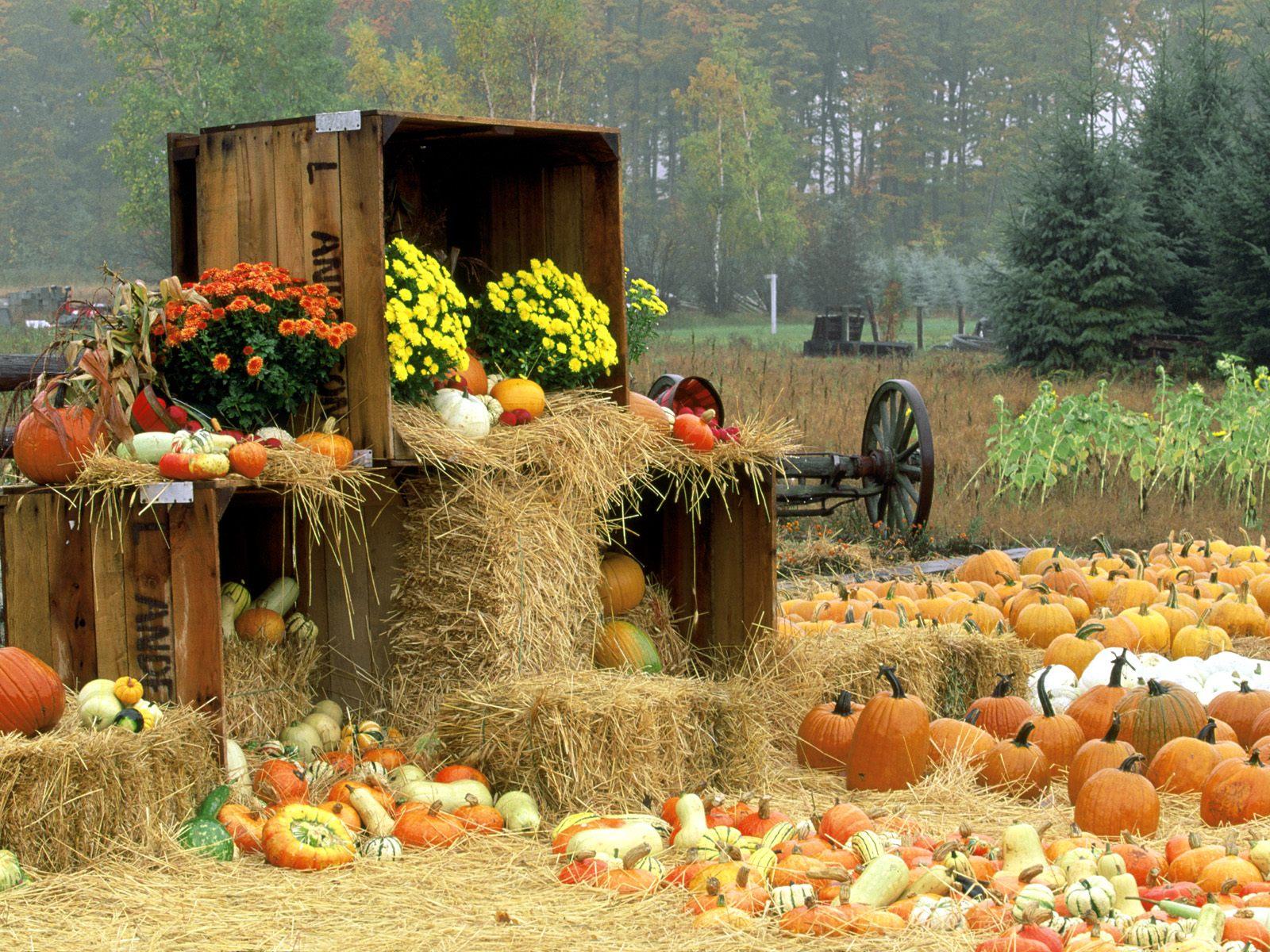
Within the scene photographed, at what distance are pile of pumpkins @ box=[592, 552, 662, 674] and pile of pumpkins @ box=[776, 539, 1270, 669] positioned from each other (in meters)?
0.71

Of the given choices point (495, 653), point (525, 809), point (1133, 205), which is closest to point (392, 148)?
point (495, 653)

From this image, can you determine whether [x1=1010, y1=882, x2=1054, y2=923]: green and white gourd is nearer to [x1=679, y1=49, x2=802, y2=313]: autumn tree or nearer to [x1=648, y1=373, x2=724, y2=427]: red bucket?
[x1=648, y1=373, x2=724, y2=427]: red bucket

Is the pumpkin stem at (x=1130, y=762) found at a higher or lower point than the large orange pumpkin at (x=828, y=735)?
higher

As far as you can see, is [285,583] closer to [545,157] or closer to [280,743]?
[280,743]

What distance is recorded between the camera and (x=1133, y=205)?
1991 cm

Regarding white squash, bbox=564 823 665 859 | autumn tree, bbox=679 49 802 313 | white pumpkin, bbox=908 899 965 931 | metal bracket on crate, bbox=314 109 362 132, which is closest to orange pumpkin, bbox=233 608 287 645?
white squash, bbox=564 823 665 859

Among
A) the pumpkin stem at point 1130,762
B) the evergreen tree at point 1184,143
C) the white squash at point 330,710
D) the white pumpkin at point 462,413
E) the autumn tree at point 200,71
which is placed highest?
the autumn tree at point 200,71

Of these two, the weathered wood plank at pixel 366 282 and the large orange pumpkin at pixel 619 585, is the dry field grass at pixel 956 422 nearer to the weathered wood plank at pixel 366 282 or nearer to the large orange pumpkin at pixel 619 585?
the large orange pumpkin at pixel 619 585

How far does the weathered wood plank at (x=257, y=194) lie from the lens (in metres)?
4.89

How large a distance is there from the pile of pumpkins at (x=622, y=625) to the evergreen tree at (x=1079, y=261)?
1540cm

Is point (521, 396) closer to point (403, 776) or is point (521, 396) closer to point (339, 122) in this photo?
point (339, 122)

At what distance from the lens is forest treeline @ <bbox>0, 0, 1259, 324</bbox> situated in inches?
1368

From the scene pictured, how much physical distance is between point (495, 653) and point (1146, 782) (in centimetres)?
208

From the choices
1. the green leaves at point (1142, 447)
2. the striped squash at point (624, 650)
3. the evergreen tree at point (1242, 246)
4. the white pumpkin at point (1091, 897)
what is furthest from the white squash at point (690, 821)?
the evergreen tree at point (1242, 246)
